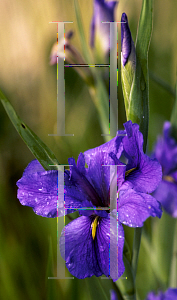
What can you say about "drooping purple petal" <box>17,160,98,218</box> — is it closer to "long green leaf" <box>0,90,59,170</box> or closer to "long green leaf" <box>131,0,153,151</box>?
"long green leaf" <box>0,90,59,170</box>

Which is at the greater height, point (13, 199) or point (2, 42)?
point (2, 42)

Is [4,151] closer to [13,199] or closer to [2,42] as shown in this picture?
[13,199]

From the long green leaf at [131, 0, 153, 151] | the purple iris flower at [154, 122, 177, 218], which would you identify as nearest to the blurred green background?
the purple iris flower at [154, 122, 177, 218]

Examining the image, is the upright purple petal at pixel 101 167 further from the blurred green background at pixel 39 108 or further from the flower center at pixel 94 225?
the blurred green background at pixel 39 108

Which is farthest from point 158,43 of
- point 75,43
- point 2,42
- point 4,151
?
point 4,151

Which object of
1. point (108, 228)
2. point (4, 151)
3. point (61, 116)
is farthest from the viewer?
point (4, 151)

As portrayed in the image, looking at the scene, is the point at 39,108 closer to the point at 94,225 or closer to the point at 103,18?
the point at 103,18

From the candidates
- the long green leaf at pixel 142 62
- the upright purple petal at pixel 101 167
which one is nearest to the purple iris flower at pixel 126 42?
the long green leaf at pixel 142 62

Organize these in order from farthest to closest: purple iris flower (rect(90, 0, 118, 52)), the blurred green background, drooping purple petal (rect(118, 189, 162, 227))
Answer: the blurred green background, purple iris flower (rect(90, 0, 118, 52)), drooping purple petal (rect(118, 189, 162, 227))
